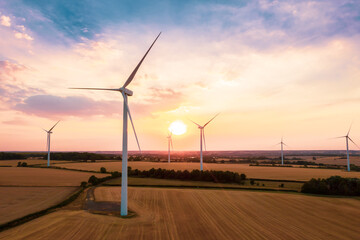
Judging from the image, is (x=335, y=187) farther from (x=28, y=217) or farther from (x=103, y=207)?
(x=28, y=217)

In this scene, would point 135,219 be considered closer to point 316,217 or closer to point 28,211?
point 28,211

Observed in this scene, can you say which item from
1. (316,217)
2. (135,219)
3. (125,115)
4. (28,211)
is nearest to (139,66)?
(125,115)

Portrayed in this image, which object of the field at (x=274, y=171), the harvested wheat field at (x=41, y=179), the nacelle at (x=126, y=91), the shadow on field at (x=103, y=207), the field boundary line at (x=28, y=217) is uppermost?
the nacelle at (x=126, y=91)

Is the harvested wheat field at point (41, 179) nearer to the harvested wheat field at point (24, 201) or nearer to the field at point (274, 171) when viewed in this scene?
the harvested wheat field at point (24, 201)

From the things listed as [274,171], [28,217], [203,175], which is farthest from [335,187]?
[28,217]

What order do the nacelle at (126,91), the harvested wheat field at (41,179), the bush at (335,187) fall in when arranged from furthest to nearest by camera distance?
the harvested wheat field at (41,179) < the bush at (335,187) < the nacelle at (126,91)

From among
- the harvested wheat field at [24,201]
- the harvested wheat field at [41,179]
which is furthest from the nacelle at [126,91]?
the harvested wheat field at [41,179]
